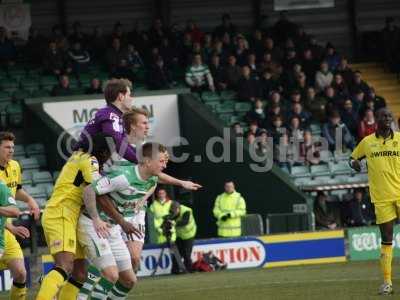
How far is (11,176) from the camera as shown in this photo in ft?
45.9

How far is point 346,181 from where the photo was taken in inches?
1053

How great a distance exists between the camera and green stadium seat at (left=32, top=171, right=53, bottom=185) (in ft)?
80.8

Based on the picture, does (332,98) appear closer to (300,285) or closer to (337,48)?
(337,48)

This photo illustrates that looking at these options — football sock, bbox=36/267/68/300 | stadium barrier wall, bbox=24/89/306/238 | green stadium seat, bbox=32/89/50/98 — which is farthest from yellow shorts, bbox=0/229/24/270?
green stadium seat, bbox=32/89/50/98

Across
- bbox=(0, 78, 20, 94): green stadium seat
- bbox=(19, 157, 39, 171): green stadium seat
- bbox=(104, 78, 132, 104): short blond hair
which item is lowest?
bbox=(104, 78, 132, 104): short blond hair

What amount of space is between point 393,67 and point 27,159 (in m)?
11.5

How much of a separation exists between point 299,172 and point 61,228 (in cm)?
1548

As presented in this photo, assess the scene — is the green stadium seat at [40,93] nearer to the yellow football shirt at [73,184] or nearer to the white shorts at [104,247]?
the yellow football shirt at [73,184]

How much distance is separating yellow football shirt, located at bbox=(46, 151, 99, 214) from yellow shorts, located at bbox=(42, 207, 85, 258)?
0.17ft

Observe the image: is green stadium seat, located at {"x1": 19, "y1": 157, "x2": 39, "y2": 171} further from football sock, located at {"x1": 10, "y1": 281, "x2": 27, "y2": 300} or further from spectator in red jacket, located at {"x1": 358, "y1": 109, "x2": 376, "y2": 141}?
football sock, located at {"x1": 10, "y1": 281, "x2": 27, "y2": 300}

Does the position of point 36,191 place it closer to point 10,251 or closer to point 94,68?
point 94,68

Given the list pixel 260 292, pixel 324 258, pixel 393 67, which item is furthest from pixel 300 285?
pixel 393 67

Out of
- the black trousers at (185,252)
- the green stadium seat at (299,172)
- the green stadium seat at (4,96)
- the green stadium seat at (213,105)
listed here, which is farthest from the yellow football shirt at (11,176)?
the green stadium seat at (213,105)

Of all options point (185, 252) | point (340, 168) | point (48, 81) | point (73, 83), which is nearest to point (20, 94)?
point (48, 81)
